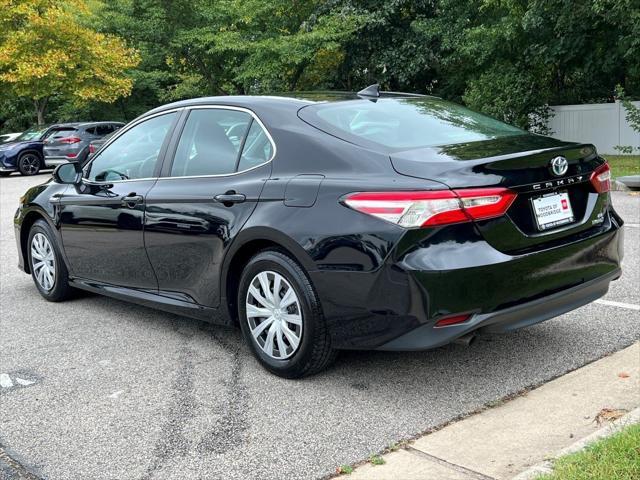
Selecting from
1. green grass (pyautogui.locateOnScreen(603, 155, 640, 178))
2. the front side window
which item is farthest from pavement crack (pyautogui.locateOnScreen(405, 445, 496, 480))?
green grass (pyautogui.locateOnScreen(603, 155, 640, 178))

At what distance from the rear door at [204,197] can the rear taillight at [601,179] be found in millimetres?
1785

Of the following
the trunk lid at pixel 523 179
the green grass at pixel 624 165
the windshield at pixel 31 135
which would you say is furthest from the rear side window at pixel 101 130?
the trunk lid at pixel 523 179

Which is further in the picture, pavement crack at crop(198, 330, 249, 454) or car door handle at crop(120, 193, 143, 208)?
car door handle at crop(120, 193, 143, 208)

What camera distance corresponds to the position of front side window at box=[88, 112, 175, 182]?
507 centimetres

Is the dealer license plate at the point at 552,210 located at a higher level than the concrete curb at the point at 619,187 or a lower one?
higher

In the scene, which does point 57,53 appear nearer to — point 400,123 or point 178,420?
point 400,123

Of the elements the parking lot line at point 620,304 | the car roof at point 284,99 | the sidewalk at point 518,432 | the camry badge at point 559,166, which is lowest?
the parking lot line at point 620,304

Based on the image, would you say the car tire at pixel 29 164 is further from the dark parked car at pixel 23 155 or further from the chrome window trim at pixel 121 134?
the chrome window trim at pixel 121 134

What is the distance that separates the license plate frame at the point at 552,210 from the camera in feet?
12.0

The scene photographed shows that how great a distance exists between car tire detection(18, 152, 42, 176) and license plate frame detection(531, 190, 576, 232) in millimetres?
21936

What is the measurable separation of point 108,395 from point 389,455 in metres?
1.70

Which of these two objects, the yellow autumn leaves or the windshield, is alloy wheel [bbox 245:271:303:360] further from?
→ the yellow autumn leaves

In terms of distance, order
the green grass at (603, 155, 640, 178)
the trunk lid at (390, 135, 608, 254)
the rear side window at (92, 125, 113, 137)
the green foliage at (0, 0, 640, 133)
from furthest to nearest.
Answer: the rear side window at (92, 125, 113, 137)
the green foliage at (0, 0, 640, 133)
the green grass at (603, 155, 640, 178)
the trunk lid at (390, 135, 608, 254)

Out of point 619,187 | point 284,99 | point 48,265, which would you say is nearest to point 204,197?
point 284,99
